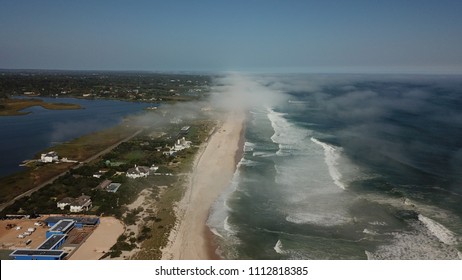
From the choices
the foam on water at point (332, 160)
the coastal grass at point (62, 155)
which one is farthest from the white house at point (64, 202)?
the foam on water at point (332, 160)

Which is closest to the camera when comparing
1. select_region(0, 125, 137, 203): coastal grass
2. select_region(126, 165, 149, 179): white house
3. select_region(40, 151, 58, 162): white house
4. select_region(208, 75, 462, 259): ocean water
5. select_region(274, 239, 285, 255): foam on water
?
select_region(274, 239, 285, 255): foam on water

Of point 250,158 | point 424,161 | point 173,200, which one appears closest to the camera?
point 173,200

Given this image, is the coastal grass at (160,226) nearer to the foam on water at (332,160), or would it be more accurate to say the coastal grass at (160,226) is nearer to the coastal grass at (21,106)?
the foam on water at (332,160)

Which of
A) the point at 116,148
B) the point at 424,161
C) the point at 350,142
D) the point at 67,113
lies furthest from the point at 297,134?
the point at 67,113

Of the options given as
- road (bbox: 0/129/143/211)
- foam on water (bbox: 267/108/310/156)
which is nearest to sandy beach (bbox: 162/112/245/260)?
foam on water (bbox: 267/108/310/156)

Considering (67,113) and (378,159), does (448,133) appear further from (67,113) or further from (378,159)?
(67,113)

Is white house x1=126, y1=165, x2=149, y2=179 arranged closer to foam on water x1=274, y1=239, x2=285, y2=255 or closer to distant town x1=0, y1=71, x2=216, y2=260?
distant town x1=0, y1=71, x2=216, y2=260
